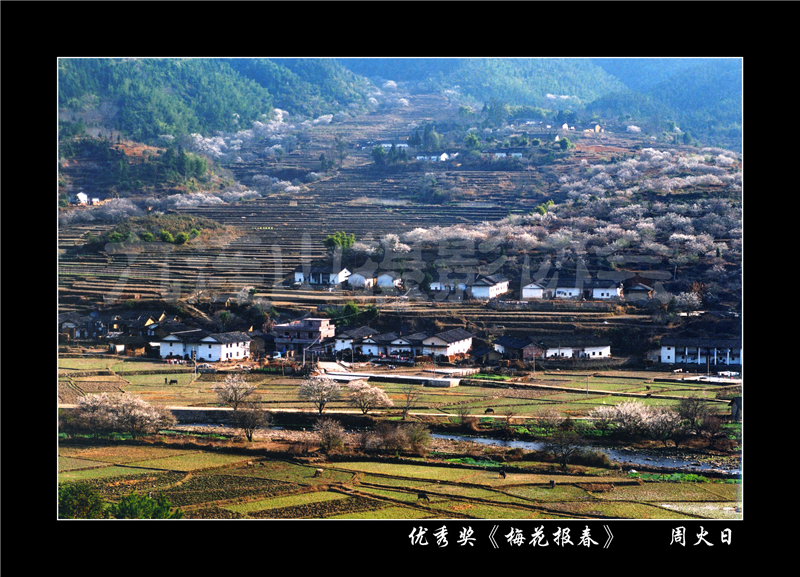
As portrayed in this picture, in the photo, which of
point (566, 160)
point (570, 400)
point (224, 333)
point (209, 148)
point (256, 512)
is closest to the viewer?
point (256, 512)

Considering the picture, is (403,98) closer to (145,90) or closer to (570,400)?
(145,90)

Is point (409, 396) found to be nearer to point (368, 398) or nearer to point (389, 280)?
point (368, 398)

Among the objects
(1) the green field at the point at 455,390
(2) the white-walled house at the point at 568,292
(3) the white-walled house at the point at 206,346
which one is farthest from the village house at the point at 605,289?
(3) the white-walled house at the point at 206,346

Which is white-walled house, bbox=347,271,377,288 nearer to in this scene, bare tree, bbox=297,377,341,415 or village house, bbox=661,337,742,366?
bare tree, bbox=297,377,341,415

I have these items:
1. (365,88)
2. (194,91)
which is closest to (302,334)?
(194,91)

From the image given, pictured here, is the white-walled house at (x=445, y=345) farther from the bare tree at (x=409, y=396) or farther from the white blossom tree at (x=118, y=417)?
the white blossom tree at (x=118, y=417)
